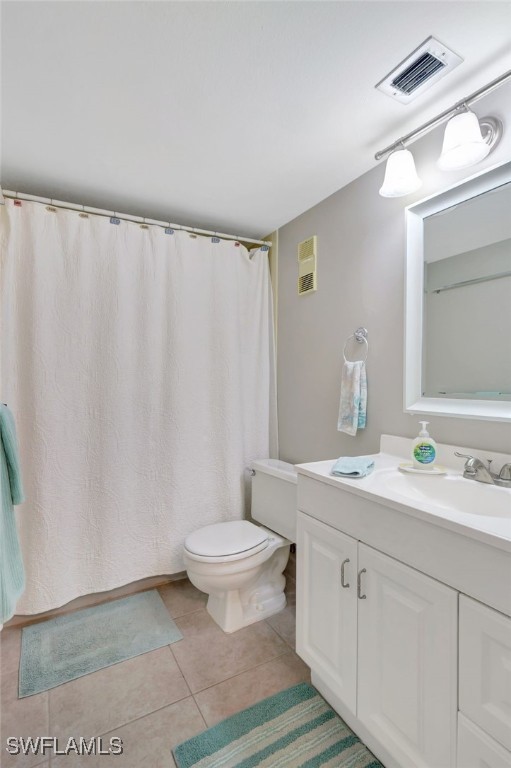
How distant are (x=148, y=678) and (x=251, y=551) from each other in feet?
2.06

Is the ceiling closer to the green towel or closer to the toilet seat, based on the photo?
the green towel

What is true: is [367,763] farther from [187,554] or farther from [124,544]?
[124,544]

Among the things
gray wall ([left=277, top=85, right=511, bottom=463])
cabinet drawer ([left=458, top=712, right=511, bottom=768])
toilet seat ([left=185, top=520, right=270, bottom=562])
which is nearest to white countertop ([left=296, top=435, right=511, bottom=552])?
gray wall ([left=277, top=85, right=511, bottom=463])

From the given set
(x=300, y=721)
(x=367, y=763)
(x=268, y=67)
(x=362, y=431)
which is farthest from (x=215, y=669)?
(x=268, y=67)

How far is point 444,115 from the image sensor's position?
124 centimetres

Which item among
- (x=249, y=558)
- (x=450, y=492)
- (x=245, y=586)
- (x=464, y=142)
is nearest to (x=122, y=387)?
(x=249, y=558)

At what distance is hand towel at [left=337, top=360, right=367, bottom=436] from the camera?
5.47 ft

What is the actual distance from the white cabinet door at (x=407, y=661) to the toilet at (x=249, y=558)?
70 centimetres

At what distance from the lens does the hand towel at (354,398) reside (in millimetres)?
1667

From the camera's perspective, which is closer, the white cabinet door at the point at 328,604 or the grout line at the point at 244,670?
the white cabinet door at the point at 328,604

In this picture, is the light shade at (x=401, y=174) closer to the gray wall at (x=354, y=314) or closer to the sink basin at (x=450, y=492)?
the gray wall at (x=354, y=314)

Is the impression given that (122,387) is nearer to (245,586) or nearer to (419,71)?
(245,586)

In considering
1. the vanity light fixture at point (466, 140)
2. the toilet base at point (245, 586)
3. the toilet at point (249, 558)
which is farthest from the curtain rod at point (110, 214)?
the toilet base at point (245, 586)

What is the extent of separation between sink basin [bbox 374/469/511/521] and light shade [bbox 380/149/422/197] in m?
1.07
